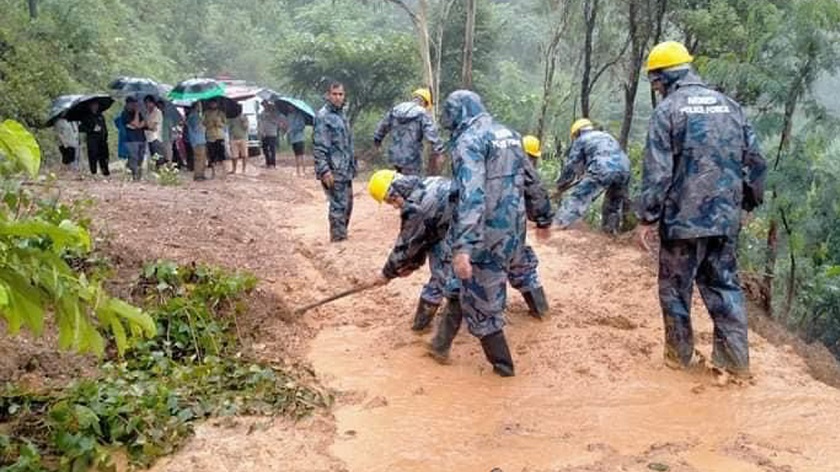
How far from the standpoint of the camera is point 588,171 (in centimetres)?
825

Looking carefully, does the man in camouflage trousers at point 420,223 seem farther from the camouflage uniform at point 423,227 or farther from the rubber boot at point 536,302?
the rubber boot at point 536,302

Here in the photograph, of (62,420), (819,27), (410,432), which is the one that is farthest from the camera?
(819,27)

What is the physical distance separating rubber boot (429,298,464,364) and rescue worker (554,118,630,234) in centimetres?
275

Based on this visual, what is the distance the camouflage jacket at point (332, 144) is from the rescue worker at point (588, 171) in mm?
2246

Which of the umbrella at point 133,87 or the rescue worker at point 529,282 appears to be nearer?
the rescue worker at point 529,282

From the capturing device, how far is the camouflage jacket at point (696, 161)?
15.5 feet

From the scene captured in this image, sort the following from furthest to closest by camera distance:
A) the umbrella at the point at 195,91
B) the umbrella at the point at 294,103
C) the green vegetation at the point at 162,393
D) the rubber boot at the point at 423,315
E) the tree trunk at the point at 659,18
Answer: the umbrella at the point at 294,103, the umbrella at the point at 195,91, the tree trunk at the point at 659,18, the rubber boot at the point at 423,315, the green vegetation at the point at 162,393

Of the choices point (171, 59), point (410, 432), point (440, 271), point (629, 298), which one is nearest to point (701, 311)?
point (629, 298)

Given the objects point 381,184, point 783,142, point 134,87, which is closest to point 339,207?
point 381,184

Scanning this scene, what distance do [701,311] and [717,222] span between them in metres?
1.74

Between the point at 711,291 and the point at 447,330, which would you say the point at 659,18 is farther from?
the point at 447,330

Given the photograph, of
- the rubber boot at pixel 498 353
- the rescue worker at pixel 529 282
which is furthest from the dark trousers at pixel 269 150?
the rubber boot at pixel 498 353

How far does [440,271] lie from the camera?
18.2 feet

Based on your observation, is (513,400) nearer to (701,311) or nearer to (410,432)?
(410,432)
